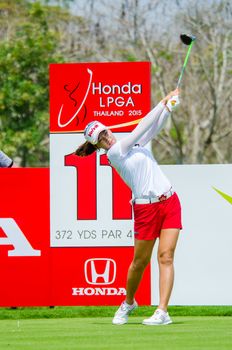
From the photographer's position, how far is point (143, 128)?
966cm

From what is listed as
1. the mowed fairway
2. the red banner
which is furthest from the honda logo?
the mowed fairway

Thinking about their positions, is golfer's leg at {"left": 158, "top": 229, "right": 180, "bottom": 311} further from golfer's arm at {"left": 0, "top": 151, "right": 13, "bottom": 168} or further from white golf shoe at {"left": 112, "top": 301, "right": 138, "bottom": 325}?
golfer's arm at {"left": 0, "top": 151, "right": 13, "bottom": 168}

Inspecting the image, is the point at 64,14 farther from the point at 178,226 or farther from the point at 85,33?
the point at 178,226

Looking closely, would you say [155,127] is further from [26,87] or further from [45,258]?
[26,87]

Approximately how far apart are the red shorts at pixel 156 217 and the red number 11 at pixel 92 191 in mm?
1795

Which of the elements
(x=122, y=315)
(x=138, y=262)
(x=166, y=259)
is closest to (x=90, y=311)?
(x=122, y=315)

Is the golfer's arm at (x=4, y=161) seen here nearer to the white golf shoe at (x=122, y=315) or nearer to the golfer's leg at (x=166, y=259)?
the white golf shoe at (x=122, y=315)

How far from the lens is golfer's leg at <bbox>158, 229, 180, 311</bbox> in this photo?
966cm

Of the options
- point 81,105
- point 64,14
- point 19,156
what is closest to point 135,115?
point 81,105

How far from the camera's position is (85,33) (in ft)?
137

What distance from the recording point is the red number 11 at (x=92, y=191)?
1161 centimetres

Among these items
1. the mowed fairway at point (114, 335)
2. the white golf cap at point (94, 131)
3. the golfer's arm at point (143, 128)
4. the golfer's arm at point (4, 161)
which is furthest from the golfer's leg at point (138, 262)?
the golfer's arm at point (4, 161)

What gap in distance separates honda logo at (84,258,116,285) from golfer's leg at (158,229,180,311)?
2002mm

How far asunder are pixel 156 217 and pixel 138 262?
1.46ft
